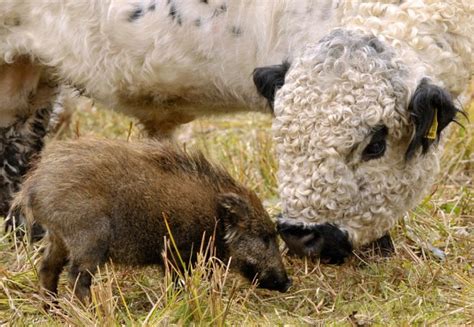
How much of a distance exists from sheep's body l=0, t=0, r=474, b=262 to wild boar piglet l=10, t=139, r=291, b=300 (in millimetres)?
225

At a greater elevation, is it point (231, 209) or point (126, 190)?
point (126, 190)

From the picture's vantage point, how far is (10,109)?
7.24 metres

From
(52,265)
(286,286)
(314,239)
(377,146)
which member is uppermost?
(377,146)

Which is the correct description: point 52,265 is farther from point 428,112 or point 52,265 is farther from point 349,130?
point 428,112

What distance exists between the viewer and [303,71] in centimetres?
561

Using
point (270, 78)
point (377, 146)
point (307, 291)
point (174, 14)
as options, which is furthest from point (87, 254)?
point (174, 14)

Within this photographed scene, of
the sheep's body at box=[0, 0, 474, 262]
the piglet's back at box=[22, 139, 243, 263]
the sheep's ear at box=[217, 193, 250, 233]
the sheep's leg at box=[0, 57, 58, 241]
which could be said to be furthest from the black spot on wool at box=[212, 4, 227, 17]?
the sheep's leg at box=[0, 57, 58, 241]

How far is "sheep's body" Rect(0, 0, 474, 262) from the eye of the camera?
5.50 m

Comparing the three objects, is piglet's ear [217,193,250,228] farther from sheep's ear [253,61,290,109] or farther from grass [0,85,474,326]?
sheep's ear [253,61,290,109]

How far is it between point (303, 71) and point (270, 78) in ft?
0.71

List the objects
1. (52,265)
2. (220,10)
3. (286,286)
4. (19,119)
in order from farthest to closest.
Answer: (19,119) → (220,10) → (286,286) → (52,265)

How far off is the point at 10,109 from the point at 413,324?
3082mm

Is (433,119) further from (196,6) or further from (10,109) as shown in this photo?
(10,109)

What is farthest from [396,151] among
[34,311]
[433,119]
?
[34,311]
